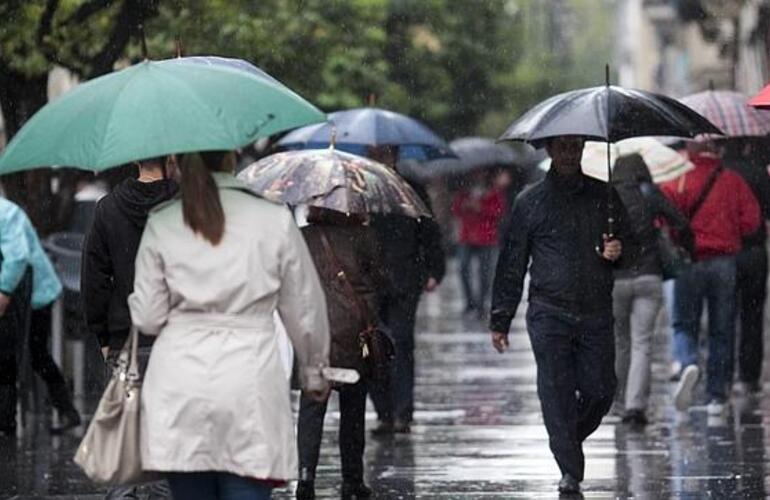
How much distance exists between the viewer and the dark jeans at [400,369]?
13.9 meters

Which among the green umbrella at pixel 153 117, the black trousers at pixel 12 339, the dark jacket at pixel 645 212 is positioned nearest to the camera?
the green umbrella at pixel 153 117

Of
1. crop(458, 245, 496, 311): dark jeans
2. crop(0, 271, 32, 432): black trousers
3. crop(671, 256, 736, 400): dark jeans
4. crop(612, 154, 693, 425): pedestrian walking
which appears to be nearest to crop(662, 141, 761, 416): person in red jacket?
crop(671, 256, 736, 400): dark jeans

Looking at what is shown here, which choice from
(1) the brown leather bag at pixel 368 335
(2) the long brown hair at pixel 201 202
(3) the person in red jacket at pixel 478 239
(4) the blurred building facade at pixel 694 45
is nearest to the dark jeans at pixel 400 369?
(1) the brown leather bag at pixel 368 335

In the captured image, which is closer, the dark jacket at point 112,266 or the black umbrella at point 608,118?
the dark jacket at point 112,266

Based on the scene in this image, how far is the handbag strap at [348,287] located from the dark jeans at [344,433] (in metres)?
0.41

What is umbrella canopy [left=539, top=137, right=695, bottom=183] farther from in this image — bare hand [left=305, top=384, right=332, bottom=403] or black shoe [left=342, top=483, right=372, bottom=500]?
bare hand [left=305, top=384, right=332, bottom=403]

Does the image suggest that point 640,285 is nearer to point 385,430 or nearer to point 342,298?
point 385,430

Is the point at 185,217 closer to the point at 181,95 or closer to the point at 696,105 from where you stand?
the point at 181,95

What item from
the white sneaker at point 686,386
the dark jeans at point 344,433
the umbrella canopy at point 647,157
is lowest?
the white sneaker at point 686,386

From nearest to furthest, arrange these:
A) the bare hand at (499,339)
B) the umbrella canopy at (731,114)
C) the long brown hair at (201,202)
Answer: the long brown hair at (201,202)
the bare hand at (499,339)
the umbrella canopy at (731,114)

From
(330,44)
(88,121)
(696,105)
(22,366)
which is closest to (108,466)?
(88,121)

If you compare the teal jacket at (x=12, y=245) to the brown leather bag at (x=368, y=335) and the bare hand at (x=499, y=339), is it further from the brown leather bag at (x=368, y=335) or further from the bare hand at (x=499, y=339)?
the bare hand at (x=499, y=339)

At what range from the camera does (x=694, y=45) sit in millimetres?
51125

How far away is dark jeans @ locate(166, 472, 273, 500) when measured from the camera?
6.83m
